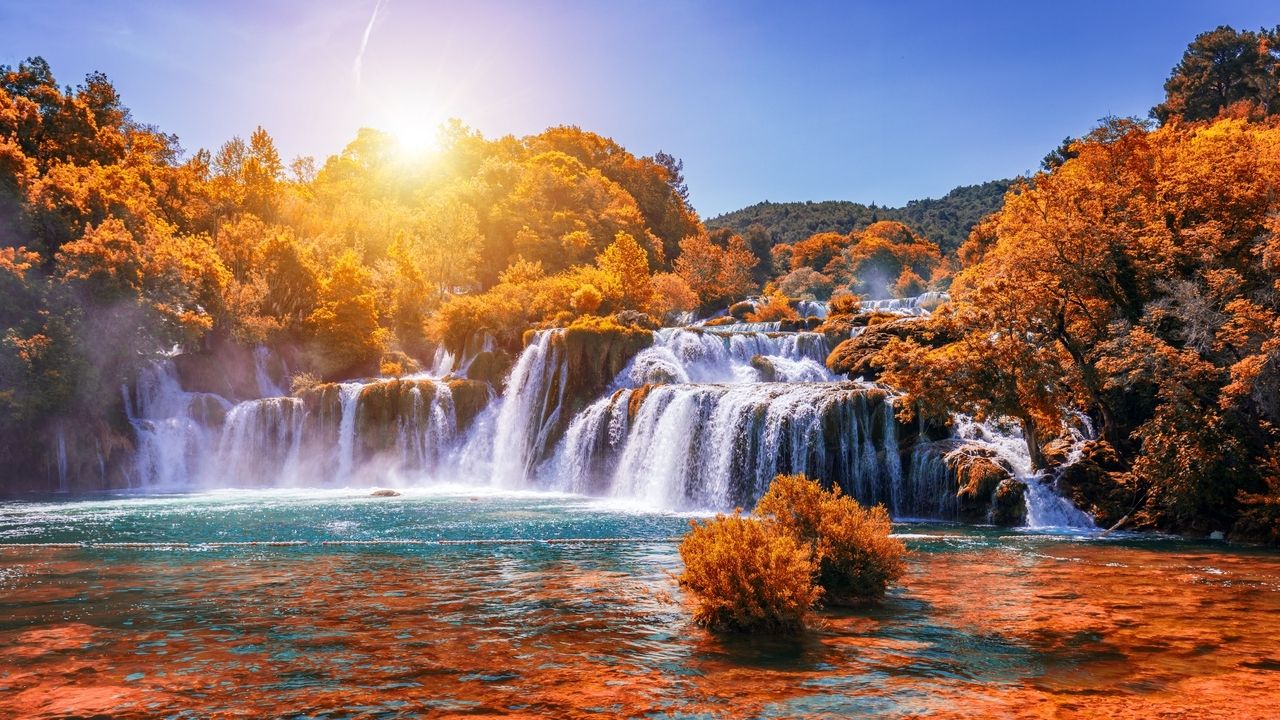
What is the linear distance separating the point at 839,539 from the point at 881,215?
401 ft

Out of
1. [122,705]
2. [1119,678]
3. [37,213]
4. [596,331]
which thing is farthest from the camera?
[596,331]

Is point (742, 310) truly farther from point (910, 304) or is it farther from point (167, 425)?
point (167, 425)

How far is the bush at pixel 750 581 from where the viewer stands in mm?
8211

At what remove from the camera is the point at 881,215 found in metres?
125

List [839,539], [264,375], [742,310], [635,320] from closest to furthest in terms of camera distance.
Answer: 1. [839,539]
2. [635,320]
3. [264,375]
4. [742,310]

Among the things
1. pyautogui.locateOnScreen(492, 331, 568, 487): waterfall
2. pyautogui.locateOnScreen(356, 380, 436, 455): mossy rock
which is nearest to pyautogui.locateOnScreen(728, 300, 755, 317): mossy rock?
pyautogui.locateOnScreen(492, 331, 568, 487): waterfall

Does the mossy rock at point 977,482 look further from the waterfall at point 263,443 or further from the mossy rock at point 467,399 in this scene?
the waterfall at point 263,443

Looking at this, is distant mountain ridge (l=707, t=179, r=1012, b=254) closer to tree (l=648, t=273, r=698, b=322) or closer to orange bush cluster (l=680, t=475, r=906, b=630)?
tree (l=648, t=273, r=698, b=322)

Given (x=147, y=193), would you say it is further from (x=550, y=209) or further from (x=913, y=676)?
(x=913, y=676)

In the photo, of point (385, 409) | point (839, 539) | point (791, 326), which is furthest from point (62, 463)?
point (839, 539)

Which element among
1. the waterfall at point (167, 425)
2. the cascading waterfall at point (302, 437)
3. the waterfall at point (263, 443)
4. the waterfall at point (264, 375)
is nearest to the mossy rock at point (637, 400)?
the cascading waterfall at point (302, 437)

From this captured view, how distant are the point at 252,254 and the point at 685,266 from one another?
32128 mm

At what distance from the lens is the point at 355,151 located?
8294 centimetres

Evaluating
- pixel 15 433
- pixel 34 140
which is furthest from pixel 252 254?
pixel 15 433
